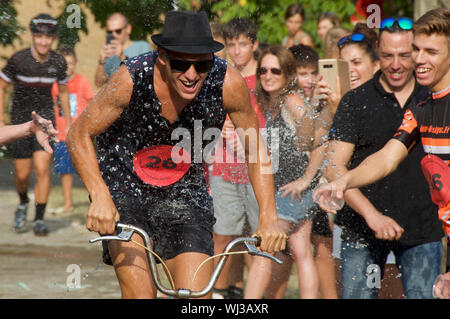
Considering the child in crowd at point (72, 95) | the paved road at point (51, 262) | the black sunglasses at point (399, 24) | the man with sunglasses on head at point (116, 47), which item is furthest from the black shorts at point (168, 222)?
the child in crowd at point (72, 95)

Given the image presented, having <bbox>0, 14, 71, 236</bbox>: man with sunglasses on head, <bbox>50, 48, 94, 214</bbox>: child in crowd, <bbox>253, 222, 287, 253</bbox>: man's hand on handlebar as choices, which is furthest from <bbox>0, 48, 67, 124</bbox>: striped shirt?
<bbox>253, 222, 287, 253</bbox>: man's hand on handlebar

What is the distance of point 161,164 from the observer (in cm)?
400

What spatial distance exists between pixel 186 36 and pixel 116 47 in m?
2.61

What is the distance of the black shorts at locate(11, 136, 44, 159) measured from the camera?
688cm

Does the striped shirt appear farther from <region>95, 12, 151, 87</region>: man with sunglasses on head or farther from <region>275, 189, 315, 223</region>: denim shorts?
<region>275, 189, 315, 223</region>: denim shorts

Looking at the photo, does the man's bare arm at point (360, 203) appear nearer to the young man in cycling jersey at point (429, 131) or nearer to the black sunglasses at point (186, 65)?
the young man in cycling jersey at point (429, 131)

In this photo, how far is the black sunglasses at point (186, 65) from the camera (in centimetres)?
362

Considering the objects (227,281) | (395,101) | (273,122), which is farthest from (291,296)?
(395,101)

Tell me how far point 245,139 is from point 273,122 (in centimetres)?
149

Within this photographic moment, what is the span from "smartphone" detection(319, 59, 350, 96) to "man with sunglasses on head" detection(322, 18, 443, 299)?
0.42 metres

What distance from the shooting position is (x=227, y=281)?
6.01 metres

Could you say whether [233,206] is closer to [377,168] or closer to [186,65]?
[377,168]
